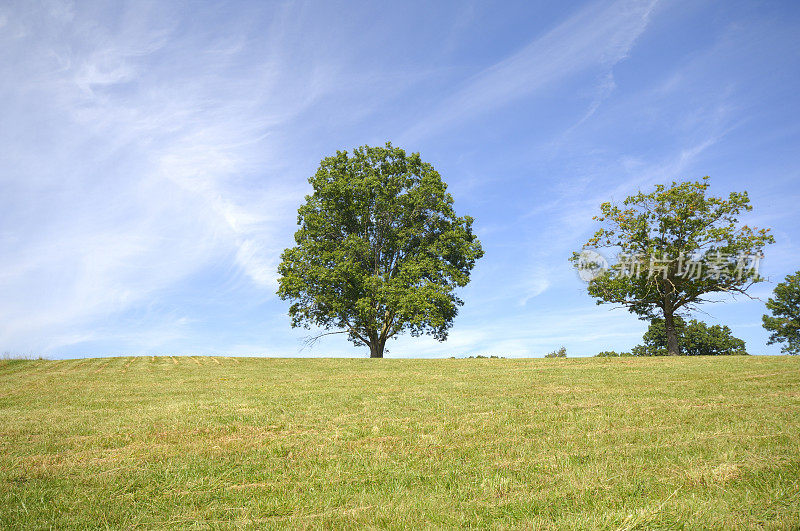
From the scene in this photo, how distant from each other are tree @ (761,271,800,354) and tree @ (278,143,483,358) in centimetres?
4769

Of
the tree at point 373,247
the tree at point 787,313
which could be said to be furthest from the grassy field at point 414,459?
the tree at point 787,313

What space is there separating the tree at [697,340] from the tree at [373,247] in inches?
1878

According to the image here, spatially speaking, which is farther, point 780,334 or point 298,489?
point 780,334

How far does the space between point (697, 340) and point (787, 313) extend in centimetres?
1235

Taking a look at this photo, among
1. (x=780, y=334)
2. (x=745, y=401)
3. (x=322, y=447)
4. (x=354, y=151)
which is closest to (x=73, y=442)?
(x=322, y=447)

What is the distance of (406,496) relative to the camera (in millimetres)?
5293

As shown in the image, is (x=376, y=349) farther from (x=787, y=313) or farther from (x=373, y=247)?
(x=787, y=313)

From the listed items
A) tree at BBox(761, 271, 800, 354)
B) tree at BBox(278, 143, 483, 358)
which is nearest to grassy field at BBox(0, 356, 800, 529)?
tree at BBox(278, 143, 483, 358)

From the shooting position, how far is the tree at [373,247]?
33625mm

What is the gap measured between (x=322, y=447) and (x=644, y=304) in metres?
35.4

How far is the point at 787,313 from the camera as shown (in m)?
61.1

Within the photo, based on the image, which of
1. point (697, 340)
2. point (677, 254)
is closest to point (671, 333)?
point (677, 254)

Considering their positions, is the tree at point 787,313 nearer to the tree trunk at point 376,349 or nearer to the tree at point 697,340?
the tree at point 697,340

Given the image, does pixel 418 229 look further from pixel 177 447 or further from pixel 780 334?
pixel 780 334
